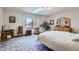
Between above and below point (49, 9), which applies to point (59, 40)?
below

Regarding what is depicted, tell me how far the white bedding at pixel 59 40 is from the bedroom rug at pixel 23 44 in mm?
85

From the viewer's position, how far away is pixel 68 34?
1.56 m

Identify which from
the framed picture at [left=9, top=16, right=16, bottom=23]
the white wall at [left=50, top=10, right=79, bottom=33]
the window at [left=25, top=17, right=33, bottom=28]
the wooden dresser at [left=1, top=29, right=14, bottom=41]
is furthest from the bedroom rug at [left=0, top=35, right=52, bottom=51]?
the white wall at [left=50, top=10, right=79, bottom=33]

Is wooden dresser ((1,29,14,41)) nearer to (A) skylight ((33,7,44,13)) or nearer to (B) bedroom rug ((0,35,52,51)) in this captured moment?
(B) bedroom rug ((0,35,52,51))

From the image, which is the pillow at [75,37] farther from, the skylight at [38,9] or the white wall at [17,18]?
the skylight at [38,9]

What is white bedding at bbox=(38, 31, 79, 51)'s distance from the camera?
1428 millimetres

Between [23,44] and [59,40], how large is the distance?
567 millimetres

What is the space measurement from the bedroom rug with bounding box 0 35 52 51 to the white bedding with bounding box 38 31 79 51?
0.28ft

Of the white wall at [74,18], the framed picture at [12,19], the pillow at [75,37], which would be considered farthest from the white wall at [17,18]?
the pillow at [75,37]

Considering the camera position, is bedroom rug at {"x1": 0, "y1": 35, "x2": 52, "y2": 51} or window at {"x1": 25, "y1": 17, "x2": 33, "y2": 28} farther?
window at {"x1": 25, "y1": 17, "x2": 33, "y2": 28}

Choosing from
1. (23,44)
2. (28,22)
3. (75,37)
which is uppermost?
(28,22)

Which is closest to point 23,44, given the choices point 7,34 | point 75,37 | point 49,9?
point 7,34

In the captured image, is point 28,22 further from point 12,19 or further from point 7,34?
point 7,34

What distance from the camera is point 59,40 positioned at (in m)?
1.53
